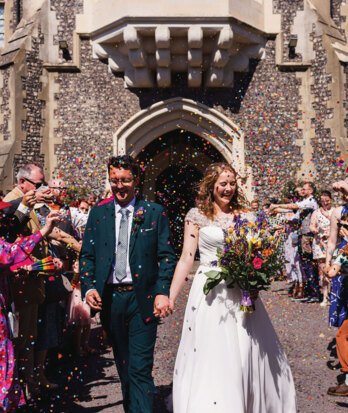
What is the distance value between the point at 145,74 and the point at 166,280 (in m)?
9.26

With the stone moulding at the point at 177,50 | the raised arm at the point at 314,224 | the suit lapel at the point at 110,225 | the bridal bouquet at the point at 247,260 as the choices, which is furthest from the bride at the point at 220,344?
the stone moulding at the point at 177,50

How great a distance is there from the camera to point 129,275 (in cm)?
394

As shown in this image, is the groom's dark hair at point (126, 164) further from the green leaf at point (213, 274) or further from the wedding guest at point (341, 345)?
the wedding guest at point (341, 345)

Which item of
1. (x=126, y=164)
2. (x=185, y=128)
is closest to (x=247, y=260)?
(x=126, y=164)

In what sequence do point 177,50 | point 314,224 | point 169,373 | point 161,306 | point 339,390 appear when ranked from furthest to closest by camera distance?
1. point 177,50
2. point 314,224
3. point 169,373
4. point 339,390
5. point 161,306

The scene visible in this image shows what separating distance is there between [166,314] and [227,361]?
480 millimetres

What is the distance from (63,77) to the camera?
43.3 feet

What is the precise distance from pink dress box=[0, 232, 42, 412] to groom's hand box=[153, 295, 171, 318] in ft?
2.78

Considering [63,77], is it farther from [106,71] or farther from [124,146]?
[124,146]

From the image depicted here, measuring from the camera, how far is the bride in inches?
154

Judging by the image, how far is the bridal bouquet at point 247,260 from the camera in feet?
13.1

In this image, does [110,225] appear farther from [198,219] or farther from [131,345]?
[131,345]

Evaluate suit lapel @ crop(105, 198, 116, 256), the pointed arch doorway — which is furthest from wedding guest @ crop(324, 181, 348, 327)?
the pointed arch doorway

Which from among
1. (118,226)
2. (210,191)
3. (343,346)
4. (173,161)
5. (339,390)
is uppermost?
(173,161)
